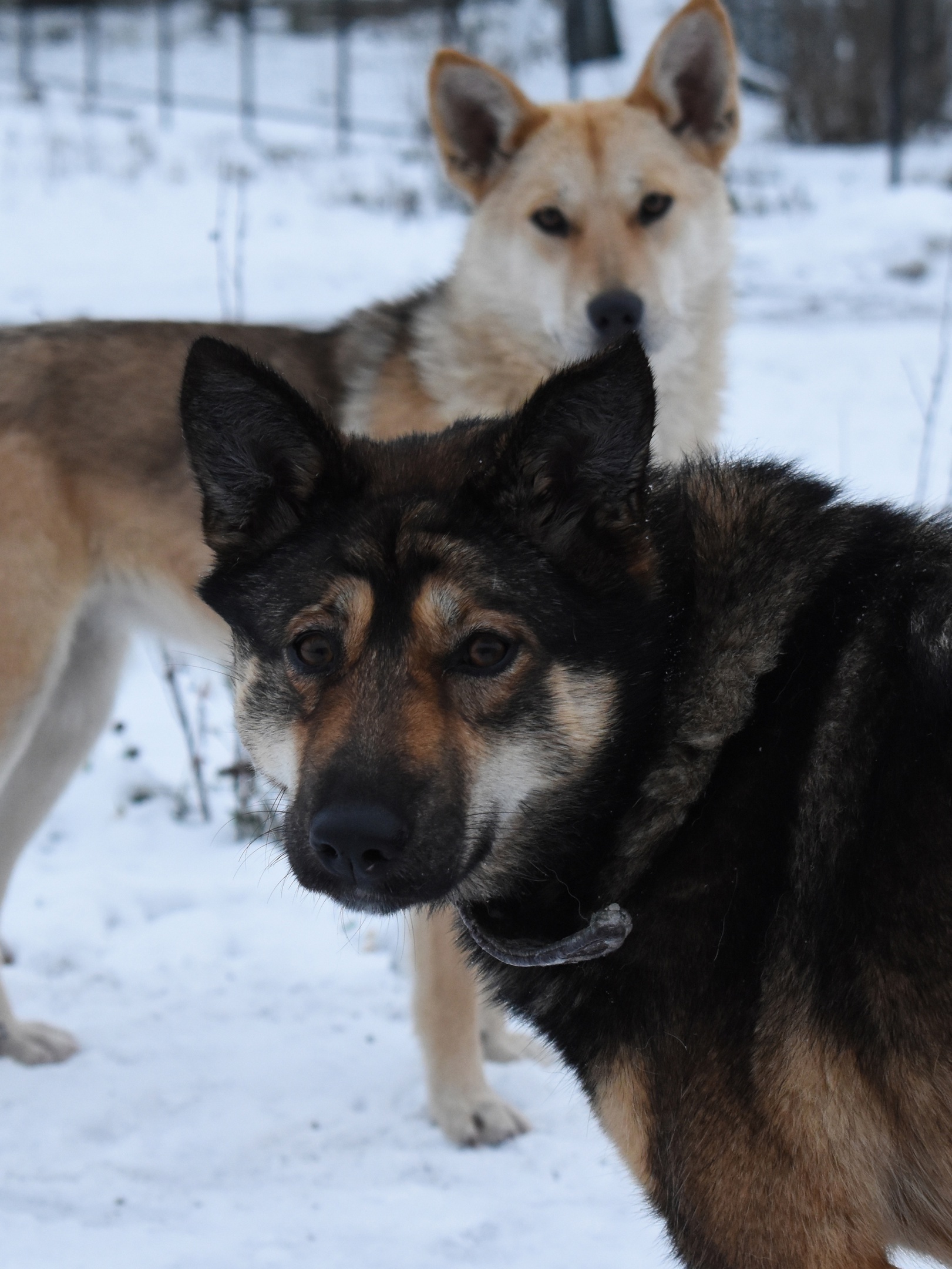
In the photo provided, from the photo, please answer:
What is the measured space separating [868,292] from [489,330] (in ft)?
31.0

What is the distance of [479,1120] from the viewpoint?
3330 millimetres

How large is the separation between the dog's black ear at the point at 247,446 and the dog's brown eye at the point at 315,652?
26 centimetres

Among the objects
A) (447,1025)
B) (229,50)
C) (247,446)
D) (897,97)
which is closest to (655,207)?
(247,446)

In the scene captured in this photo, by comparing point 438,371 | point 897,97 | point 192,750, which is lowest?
point 192,750

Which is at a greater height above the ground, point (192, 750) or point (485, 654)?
point (485, 654)

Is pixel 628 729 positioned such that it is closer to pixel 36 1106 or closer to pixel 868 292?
pixel 36 1106

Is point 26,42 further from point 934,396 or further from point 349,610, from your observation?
point 349,610

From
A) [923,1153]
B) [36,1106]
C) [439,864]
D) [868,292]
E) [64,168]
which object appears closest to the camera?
[923,1153]

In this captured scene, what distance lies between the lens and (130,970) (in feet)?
13.3

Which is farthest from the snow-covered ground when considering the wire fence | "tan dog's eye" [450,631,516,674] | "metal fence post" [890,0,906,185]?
the wire fence

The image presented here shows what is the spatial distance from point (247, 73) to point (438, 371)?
23.0 meters

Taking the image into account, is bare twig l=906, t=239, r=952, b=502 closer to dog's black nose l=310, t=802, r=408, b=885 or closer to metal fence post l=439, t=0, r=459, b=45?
Answer: dog's black nose l=310, t=802, r=408, b=885

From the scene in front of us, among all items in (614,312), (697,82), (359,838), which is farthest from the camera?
(697,82)

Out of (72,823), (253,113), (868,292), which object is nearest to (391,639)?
(72,823)
